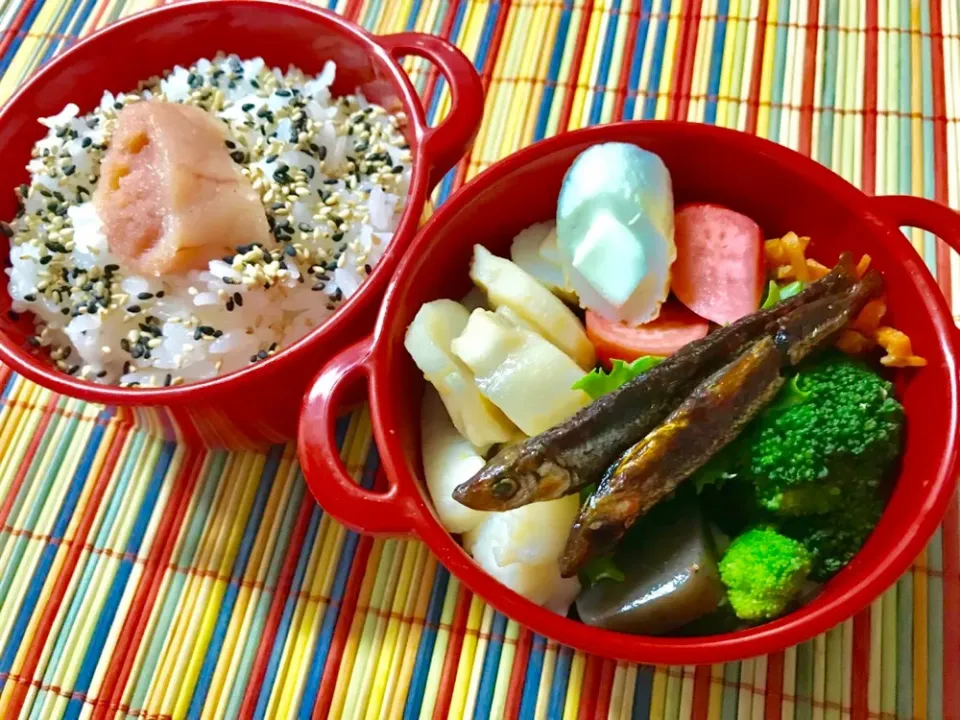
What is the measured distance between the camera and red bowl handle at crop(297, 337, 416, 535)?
861mm

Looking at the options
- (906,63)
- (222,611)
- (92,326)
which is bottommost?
(222,611)

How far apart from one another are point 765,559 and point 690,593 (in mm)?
79

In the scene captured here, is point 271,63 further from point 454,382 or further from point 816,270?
point 816,270

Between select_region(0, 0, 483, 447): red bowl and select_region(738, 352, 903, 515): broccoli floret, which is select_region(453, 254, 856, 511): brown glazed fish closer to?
select_region(738, 352, 903, 515): broccoli floret

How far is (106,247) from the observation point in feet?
3.79

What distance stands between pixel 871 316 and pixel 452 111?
562 mm

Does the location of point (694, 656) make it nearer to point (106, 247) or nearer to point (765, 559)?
point (765, 559)

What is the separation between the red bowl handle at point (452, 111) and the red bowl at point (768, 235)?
0.12m

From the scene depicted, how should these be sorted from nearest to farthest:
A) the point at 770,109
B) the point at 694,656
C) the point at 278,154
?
1. the point at 694,656
2. the point at 278,154
3. the point at 770,109

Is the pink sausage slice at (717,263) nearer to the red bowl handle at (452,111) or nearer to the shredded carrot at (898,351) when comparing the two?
the shredded carrot at (898,351)

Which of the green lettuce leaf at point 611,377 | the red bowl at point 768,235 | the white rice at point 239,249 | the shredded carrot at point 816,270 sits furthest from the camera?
the white rice at point 239,249

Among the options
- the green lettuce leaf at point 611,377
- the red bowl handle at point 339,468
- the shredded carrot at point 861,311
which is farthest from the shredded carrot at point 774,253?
the red bowl handle at point 339,468

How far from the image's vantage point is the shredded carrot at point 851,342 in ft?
3.14

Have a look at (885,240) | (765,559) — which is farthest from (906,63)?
(765,559)
